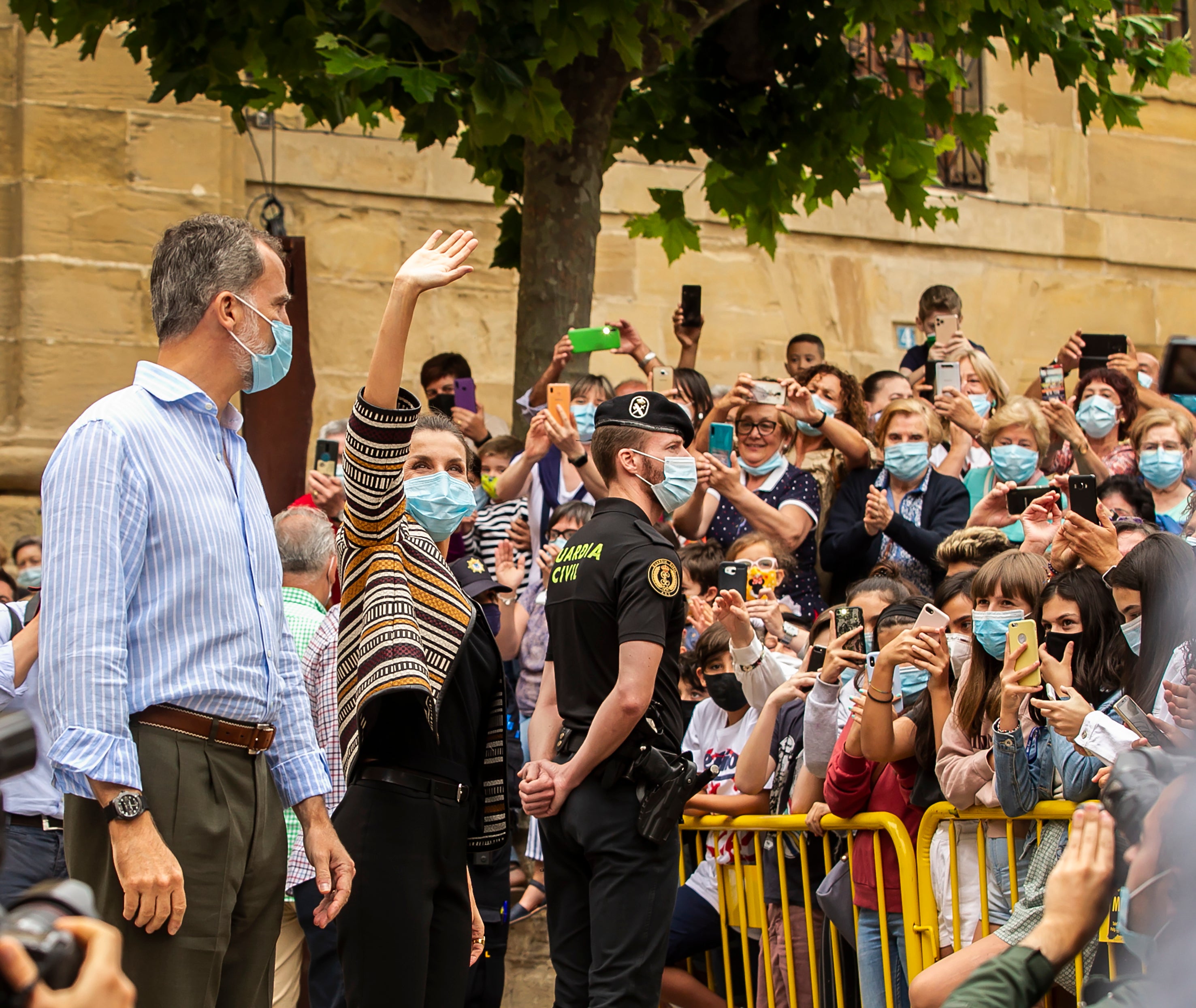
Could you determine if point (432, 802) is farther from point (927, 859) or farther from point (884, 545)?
point (884, 545)

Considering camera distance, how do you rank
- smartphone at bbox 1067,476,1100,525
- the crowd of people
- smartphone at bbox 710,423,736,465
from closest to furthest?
the crowd of people
smartphone at bbox 1067,476,1100,525
smartphone at bbox 710,423,736,465

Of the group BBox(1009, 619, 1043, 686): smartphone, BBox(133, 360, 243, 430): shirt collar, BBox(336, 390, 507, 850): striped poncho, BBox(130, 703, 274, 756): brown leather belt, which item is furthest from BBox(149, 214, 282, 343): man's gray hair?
BBox(1009, 619, 1043, 686): smartphone

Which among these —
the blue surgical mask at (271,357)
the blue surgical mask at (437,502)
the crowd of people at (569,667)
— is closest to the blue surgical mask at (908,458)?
the crowd of people at (569,667)

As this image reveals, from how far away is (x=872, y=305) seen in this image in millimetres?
12961

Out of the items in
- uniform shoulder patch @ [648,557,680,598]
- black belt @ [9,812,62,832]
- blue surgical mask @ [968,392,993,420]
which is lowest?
black belt @ [9,812,62,832]

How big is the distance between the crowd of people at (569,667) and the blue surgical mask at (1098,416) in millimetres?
17

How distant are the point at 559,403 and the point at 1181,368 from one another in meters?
3.37

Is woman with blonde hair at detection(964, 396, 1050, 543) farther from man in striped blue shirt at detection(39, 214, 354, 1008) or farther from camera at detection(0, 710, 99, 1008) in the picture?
camera at detection(0, 710, 99, 1008)

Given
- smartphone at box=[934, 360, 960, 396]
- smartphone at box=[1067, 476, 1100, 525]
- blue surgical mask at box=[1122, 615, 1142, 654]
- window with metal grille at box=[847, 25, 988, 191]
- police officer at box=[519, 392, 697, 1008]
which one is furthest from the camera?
window with metal grille at box=[847, 25, 988, 191]

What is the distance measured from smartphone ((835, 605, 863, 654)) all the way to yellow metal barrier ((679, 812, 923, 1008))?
1.90 feet

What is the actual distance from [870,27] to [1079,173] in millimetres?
2452

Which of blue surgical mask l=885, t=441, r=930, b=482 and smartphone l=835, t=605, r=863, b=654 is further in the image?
blue surgical mask l=885, t=441, r=930, b=482

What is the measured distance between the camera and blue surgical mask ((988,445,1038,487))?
289 inches

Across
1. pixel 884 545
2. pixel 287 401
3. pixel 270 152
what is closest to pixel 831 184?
pixel 884 545
